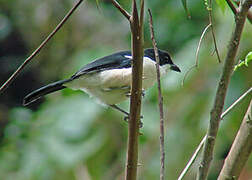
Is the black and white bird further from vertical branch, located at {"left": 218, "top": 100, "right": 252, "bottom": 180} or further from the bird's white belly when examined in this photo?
vertical branch, located at {"left": 218, "top": 100, "right": 252, "bottom": 180}

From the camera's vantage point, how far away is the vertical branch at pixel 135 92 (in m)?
A: 1.38

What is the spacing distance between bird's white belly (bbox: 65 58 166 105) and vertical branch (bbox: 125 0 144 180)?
1.11m

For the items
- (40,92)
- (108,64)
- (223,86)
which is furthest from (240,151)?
(108,64)

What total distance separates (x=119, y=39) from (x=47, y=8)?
3.05 ft

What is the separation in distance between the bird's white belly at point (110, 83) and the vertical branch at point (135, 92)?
1115mm

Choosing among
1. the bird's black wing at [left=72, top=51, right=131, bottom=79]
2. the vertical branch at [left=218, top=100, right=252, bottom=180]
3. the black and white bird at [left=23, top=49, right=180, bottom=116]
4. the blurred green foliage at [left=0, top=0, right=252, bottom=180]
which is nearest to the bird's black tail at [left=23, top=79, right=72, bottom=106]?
the black and white bird at [left=23, top=49, right=180, bottom=116]

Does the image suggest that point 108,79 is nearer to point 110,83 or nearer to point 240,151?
point 110,83

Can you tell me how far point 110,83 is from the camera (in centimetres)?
Answer: 279

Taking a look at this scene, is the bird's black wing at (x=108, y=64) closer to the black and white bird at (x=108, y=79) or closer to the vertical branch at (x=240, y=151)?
the black and white bird at (x=108, y=79)

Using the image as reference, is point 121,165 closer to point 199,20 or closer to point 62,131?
point 62,131

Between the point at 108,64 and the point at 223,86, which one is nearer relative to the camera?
the point at 223,86

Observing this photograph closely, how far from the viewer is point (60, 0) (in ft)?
17.8

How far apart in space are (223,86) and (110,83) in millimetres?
1575

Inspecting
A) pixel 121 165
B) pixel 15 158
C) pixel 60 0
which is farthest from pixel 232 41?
pixel 60 0
